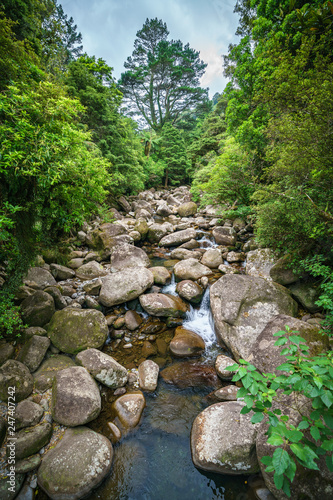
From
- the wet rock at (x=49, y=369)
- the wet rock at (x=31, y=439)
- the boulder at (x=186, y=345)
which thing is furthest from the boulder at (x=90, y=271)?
the wet rock at (x=31, y=439)

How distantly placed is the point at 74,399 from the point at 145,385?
49.8 inches

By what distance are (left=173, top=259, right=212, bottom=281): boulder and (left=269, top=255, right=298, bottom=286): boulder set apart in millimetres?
2119

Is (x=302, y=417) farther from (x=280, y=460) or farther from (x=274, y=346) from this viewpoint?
(x=274, y=346)

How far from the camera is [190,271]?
6.75 m

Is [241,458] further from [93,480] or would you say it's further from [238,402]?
[93,480]

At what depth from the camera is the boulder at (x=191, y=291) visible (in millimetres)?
5793

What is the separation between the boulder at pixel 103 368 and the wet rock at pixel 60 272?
3.48m

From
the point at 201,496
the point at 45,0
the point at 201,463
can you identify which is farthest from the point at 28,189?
the point at 45,0

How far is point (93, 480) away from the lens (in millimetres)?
2484

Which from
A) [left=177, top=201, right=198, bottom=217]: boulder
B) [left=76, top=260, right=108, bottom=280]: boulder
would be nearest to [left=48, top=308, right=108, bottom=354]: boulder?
[left=76, top=260, right=108, bottom=280]: boulder

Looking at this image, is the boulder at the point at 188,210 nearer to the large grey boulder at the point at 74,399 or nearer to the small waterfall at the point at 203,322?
the small waterfall at the point at 203,322

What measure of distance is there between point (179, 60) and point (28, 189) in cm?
3350

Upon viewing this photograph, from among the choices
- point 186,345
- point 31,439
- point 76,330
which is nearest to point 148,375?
point 186,345

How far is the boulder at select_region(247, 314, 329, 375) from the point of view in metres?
3.03
